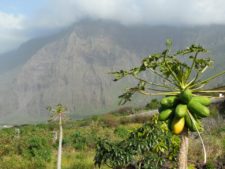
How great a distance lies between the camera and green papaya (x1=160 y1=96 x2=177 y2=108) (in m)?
4.20

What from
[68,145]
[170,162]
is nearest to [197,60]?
[170,162]

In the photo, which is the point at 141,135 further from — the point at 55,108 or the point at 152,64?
the point at 152,64

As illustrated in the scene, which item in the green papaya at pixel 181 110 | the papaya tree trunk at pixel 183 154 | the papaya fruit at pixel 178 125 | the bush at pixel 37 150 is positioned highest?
the green papaya at pixel 181 110

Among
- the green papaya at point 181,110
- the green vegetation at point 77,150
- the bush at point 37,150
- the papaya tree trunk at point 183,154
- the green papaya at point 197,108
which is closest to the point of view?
the papaya tree trunk at point 183,154

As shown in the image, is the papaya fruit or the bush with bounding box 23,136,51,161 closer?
the papaya fruit

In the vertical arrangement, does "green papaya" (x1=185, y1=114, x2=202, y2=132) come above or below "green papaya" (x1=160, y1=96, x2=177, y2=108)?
below

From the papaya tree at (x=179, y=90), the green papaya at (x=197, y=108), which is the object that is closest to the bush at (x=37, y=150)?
the papaya tree at (x=179, y=90)

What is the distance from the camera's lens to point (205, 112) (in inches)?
164

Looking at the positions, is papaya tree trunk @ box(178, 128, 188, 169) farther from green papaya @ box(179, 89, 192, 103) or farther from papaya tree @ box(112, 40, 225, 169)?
green papaya @ box(179, 89, 192, 103)

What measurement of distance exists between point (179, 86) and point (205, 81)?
24 centimetres

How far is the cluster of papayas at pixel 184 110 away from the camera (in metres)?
4.02

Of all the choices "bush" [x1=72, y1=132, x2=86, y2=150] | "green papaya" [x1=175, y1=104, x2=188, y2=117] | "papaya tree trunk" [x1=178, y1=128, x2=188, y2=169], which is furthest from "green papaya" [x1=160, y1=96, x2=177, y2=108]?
A: "bush" [x1=72, y1=132, x2=86, y2=150]

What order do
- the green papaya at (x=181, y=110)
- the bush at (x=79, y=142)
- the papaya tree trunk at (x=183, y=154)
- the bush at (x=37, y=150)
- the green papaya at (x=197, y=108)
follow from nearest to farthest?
the papaya tree trunk at (x=183, y=154) < the green papaya at (x=181, y=110) < the green papaya at (x=197, y=108) < the bush at (x=37, y=150) < the bush at (x=79, y=142)

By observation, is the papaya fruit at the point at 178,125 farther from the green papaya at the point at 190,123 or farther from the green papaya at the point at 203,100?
the green papaya at the point at 203,100
